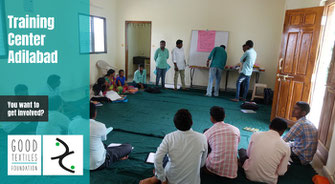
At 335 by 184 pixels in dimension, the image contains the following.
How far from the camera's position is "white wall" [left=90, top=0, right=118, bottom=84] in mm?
6359

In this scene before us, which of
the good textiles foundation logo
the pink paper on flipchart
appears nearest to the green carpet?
the good textiles foundation logo

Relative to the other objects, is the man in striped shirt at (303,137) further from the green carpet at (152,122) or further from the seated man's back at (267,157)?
the seated man's back at (267,157)

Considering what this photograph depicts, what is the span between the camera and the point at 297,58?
362 centimetres

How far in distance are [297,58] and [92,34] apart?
5166 millimetres

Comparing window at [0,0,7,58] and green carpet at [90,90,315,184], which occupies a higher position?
window at [0,0,7,58]

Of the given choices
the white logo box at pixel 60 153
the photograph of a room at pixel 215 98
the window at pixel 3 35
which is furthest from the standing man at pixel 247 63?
the window at pixel 3 35

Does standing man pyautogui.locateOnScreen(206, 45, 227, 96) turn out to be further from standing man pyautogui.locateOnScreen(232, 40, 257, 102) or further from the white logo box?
the white logo box

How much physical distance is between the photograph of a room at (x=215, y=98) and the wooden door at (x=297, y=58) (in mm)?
16

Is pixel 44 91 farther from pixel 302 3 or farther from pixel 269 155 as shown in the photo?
pixel 302 3

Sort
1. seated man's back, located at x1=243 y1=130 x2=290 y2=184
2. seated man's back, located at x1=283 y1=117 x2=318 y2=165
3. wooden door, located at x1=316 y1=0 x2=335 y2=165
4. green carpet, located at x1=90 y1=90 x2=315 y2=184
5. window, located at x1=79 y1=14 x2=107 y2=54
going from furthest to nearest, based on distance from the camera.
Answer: window, located at x1=79 y1=14 x2=107 y2=54 < wooden door, located at x1=316 y1=0 x2=335 y2=165 < seated man's back, located at x1=283 y1=117 x2=318 y2=165 < green carpet, located at x1=90 y1=90 x2=315 y2=184 < seated man's back, located at x1=243 y1=130 x2=290 y2=184

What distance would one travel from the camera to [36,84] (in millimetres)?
4418

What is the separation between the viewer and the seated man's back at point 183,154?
180cm

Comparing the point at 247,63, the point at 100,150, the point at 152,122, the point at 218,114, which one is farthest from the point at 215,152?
the point at 247,63

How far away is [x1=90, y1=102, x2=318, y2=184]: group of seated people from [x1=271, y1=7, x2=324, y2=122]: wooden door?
49.2 inches
